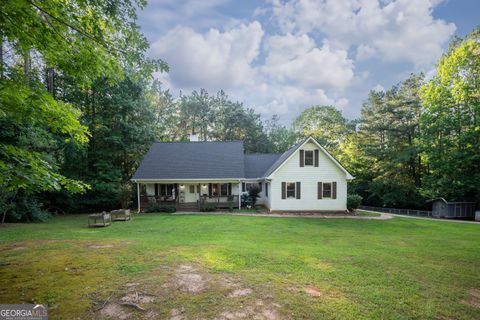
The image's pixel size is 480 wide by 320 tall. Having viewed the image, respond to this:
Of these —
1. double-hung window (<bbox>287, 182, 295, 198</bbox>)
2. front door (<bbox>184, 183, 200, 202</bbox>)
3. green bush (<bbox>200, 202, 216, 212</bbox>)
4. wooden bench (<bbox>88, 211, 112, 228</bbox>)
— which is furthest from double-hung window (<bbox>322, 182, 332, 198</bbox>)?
wooden bench (<bbox>88, 211, 112, 228</bbox>)

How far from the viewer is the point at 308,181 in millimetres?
17750

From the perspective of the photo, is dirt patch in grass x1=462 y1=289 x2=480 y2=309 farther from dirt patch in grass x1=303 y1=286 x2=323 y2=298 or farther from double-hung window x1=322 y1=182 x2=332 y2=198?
double-hung window x1=322 y1=182 x2=332 y2=198

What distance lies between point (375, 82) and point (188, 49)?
97.7 feet

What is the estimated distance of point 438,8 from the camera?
43.4 ft

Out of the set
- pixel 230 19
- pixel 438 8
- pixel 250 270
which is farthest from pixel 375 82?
pixel 250 270

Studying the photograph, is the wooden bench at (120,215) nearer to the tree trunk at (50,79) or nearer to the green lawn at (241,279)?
the green lawn at (241,279)

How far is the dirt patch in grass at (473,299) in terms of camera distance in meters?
3.93

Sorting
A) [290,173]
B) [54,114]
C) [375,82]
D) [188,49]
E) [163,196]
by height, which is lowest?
[163,196]

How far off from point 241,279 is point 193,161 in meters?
16.7

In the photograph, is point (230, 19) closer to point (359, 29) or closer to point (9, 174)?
point (9, 174)

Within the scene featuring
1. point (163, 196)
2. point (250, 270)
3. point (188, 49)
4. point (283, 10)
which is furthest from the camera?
point (163, 196)

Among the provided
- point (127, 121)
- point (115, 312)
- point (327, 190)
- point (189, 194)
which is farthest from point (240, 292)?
point (127, 121)

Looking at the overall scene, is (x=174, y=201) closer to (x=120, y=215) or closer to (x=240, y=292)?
(x=120, y=215)

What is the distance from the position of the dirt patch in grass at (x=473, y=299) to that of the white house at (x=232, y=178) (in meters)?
13.2
